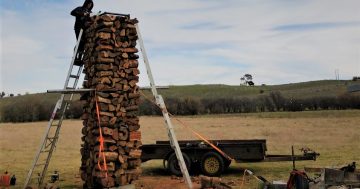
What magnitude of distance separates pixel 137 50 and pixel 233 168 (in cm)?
762

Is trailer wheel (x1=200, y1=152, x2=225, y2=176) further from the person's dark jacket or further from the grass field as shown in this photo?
the person's dark jacket

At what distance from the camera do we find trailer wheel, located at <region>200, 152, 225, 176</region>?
17438 mm

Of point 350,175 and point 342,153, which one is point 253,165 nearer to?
point 342,153

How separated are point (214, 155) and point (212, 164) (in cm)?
35

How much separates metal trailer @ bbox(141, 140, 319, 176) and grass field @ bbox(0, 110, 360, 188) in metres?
0.58

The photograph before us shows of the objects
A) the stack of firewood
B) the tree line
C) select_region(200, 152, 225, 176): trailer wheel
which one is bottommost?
select_region(200, 152, 225, 176): trailer wheel

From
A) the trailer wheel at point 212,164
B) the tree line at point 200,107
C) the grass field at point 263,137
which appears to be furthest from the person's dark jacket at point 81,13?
the tree line at point 200,107

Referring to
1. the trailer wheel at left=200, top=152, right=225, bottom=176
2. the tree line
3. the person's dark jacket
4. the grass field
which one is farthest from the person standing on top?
the tree line

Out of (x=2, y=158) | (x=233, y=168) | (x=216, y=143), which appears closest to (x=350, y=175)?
(x=216, y=143)

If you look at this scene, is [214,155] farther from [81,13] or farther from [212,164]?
[81,13]

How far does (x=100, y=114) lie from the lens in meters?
13.5

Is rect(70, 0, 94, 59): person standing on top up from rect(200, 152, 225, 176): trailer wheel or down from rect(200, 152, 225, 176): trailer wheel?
up

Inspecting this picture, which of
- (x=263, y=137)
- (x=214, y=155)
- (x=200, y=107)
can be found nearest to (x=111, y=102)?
(x=214, y=155)

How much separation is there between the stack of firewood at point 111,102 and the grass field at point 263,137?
111 inches
